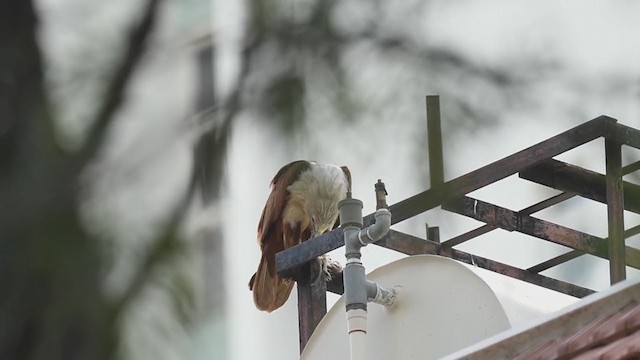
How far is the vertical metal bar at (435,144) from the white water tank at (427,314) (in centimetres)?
451

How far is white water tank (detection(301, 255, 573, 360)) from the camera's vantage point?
20.2 ft

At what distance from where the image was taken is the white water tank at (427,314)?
243 inches

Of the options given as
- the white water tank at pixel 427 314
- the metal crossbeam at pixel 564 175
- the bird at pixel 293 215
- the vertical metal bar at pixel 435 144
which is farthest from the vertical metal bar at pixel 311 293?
the vertical metal bar at pixel 435 144

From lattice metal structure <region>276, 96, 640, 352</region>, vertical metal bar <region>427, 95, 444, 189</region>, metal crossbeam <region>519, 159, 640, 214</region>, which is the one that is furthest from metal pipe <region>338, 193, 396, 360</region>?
vertical metal bar <region>427, 95, 444, 189</region>

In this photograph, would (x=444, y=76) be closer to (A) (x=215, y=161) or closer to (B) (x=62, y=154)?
(A) (x=215, y=161)

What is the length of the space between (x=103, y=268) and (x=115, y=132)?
0.13m

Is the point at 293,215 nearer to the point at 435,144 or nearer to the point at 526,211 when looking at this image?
the point at 526,211

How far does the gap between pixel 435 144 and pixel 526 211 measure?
4186 mm

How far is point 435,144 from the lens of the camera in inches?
60.9

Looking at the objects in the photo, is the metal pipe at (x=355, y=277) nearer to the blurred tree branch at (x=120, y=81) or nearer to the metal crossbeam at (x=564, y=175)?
the metal crossbeam at (x=564, y=175)

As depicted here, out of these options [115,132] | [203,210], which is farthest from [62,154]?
[203,210]

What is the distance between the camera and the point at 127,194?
1.43 meters

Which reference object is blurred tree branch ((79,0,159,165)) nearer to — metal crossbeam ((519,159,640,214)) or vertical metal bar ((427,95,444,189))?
vertical metal bar ((427,95,444,189))

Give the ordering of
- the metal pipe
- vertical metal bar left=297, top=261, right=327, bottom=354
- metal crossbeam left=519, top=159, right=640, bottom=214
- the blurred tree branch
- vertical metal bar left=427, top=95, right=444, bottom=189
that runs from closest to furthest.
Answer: the blurred tree branch, vertical metal bar left=427, top=95, right=444, bottom=189, metal crossbeam left=519, top=159, right=640, bottom=214, the metal pipe, vertical metal bar left=297, top=261, right=327, bottom=354
